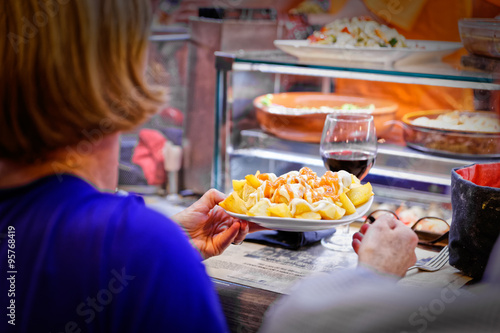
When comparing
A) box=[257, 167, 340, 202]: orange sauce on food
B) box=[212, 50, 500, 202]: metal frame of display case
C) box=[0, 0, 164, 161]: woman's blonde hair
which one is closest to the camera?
box=[0, 0, 164, 161]: woman's blonde hair

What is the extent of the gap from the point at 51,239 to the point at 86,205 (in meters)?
0.06

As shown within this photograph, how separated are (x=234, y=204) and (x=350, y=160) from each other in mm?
423

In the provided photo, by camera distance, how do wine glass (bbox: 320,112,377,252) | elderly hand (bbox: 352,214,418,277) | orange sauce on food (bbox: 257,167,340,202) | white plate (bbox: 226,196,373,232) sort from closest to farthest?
elderly hand (bbox: 352,214,418,277), white plate (bbox: 226,196,373,232), orange sauce on food (bbox: 257,167,340,202), wine glass (bbox: 320,112,377,252)

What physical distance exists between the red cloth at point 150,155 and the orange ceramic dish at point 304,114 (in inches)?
44.3

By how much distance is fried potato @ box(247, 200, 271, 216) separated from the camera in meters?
1.24

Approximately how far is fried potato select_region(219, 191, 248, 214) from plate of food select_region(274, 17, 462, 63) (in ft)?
2.46

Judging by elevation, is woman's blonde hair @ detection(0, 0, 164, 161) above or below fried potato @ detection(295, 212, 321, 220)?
above

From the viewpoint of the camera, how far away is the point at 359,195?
1327 millimetres

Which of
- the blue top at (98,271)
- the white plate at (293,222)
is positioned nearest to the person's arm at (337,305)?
the blue top at (98,271)

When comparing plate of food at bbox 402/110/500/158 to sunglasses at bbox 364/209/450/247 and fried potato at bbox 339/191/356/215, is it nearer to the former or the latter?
sunglasses at bbox 364/209/450/247

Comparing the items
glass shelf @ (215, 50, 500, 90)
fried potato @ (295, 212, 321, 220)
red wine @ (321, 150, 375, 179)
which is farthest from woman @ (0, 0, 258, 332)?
glass shelf @ (215, 50, 500, 90)

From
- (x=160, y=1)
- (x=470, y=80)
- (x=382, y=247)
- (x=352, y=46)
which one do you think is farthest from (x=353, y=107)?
(x=160, y=1)

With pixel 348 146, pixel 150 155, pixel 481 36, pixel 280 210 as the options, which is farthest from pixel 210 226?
pixel 150 155

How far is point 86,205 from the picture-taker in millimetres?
761
